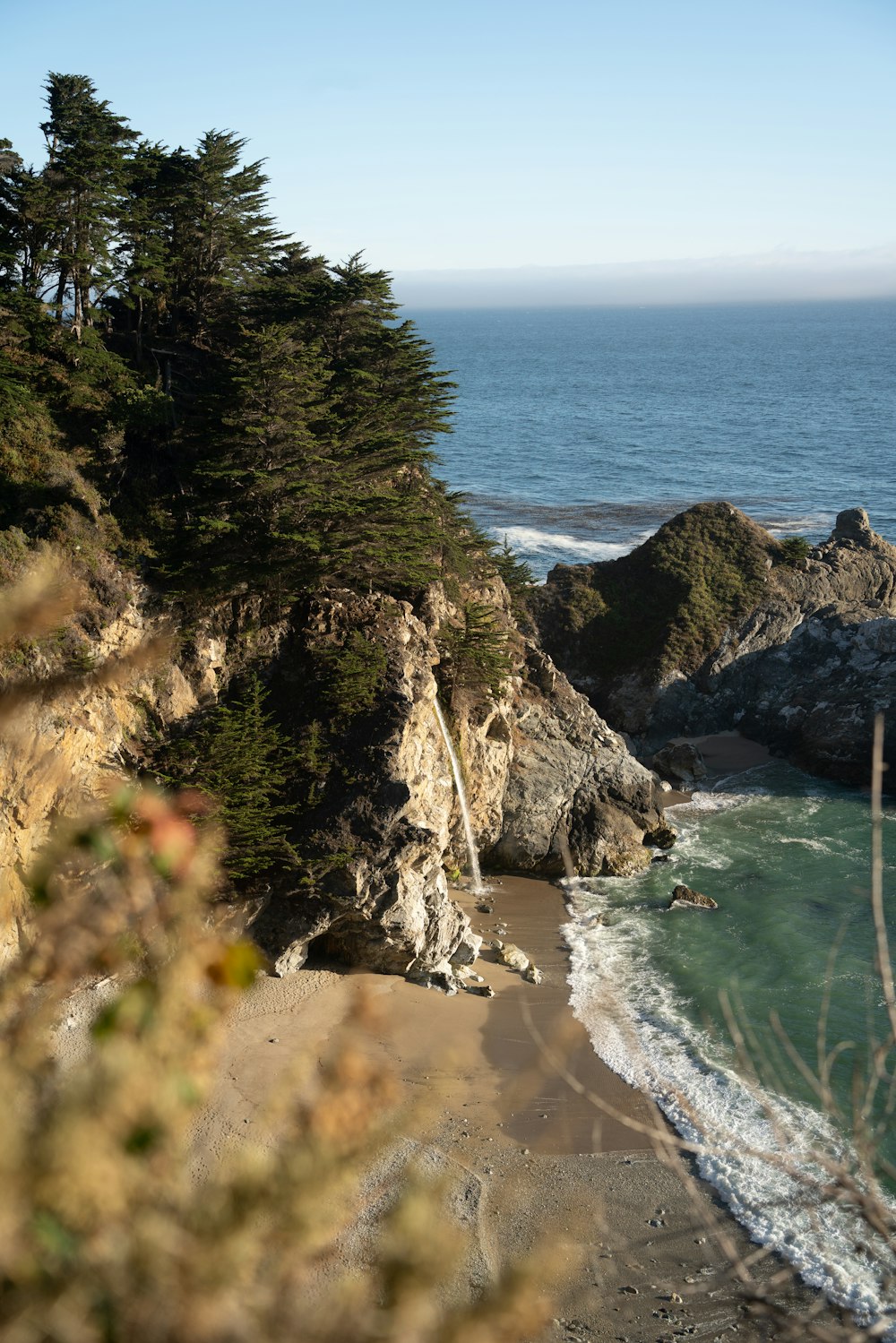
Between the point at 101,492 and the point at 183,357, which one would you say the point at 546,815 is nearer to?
the point at 101,492

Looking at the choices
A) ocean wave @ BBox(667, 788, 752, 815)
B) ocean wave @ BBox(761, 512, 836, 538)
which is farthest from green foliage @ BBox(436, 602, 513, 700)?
ocean wave @ BBox(761, 512, 836, 538)

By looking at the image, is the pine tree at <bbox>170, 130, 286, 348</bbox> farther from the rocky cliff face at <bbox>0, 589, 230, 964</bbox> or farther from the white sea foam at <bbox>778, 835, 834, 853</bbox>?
the white sea foam at <bbox>778, 835, 834, 853</bbox>

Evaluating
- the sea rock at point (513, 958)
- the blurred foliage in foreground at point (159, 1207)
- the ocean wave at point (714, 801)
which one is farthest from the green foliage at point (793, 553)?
the blurred foliage in foreground at point (159, 1207)

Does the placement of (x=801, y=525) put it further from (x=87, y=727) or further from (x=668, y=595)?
(x=87, y=727)

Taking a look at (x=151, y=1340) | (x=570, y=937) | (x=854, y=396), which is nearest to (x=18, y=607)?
(x=151, y=1340)

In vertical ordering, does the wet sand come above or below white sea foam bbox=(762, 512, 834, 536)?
below

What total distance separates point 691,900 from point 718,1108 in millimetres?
7877

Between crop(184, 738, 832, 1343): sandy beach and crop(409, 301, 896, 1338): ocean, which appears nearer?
crop(184, 738, 832, 1343): sandy beach

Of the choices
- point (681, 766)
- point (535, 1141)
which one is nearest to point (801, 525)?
point (681, 766)

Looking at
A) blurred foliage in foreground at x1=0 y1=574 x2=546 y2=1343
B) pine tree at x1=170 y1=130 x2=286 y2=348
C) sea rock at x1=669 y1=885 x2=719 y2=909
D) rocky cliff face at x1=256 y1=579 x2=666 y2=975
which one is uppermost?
pine tree at x1=170 y1=130 x2=286 y2=348

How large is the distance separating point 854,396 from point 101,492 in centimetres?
11782

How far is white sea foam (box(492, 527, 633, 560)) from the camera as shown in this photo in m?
56.4

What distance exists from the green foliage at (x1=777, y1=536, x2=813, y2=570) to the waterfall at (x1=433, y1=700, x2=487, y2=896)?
2169 centimetres

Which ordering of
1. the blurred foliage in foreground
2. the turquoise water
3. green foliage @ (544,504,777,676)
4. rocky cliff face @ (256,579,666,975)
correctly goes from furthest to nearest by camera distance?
green foliage @ (544,504,777,676) < rocky cliff face @ (256,579,666,975) < the turquoise water < the blurred foliage in foreground
